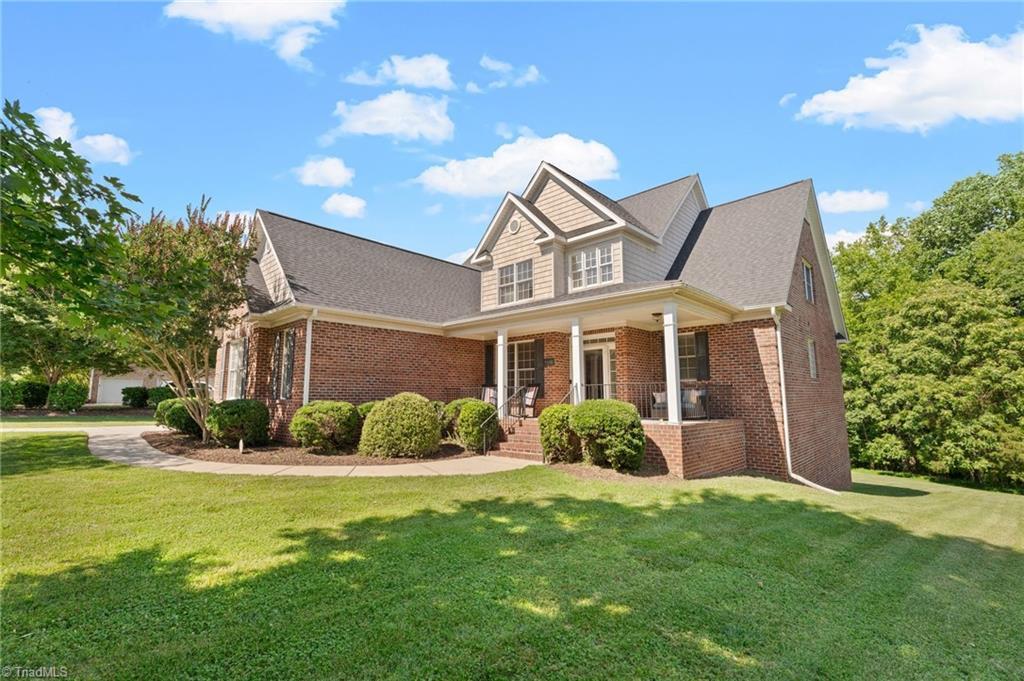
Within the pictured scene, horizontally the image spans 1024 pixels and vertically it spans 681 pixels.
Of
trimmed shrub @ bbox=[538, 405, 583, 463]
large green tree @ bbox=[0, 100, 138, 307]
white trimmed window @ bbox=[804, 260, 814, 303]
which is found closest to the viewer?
large green tree @ bbox=[0, 100, 138, 307]

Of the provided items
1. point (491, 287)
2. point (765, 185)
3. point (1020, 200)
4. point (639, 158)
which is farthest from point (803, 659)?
→ point (1020, 200)

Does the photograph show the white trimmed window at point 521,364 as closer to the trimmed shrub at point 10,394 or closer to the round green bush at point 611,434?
the round green bush at point 611,434

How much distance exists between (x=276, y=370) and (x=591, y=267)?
9618 millimetres

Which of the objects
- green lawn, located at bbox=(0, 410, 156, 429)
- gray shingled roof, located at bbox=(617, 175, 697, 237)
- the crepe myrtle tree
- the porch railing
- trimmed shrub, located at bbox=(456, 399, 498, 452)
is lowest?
green lawn, located at bbox=(0, 410, 156, 429)

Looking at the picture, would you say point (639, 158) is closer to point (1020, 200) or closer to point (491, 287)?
point (491, 287)

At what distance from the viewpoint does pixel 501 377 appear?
12164mm

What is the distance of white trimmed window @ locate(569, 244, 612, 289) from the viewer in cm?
1266

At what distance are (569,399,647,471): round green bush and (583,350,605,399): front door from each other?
4.10m

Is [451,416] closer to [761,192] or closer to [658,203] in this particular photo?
[658,203]

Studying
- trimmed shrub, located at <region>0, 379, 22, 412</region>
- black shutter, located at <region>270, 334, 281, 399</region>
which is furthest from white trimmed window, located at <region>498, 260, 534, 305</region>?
trimmed shrub, located at <region>0, 379, 22, 412</region>

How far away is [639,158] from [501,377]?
22.6ft

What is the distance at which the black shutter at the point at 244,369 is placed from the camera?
13945 mm

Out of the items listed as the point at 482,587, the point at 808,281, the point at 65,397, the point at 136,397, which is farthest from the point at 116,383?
the point at 808,281

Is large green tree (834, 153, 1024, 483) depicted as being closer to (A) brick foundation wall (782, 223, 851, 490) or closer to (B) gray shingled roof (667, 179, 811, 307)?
(A) brick foundation wall (782, 223, 851, 490)
